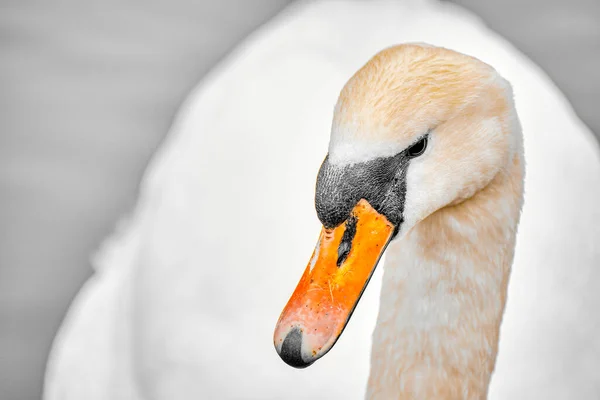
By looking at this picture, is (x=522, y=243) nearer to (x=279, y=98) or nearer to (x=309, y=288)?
(x=279, y=98)

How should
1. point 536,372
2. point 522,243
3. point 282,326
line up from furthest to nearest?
point 522,243, point 536,372, point 282,326

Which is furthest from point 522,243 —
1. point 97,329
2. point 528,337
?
point 97,329

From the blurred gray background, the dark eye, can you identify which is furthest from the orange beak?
the blurred gray background

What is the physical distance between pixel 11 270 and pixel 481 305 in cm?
212

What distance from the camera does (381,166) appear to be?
4.45 feet

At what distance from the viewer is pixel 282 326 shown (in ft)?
4.51

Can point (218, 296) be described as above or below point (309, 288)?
→ above

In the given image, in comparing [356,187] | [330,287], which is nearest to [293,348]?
[330,287]

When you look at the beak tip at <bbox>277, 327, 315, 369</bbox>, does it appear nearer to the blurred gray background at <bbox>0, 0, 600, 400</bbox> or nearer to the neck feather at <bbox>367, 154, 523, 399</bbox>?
the neck feather at <bbox>367, 154, 523, 399</bbox>

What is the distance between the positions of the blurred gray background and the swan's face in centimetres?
190

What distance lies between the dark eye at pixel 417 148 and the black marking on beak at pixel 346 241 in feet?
0.42

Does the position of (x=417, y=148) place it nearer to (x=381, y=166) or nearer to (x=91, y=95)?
(x=381, y=166)

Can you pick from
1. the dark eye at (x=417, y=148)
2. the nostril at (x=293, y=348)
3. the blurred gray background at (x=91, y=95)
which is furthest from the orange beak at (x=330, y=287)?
the blurred gray background at (x=91, y=95)

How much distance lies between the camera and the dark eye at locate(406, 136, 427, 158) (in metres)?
1.39
